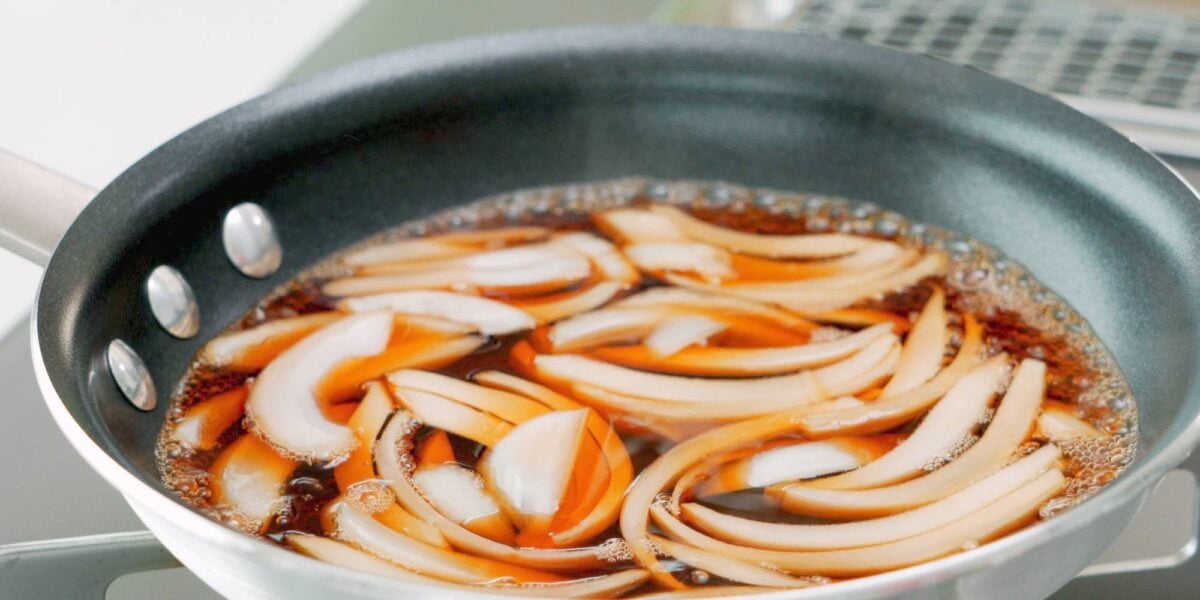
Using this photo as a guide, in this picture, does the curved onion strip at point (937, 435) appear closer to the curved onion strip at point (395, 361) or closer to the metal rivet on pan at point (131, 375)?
the curved onion strip at point (395, 361)

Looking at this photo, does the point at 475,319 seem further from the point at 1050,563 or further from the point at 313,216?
the point at 1050,563

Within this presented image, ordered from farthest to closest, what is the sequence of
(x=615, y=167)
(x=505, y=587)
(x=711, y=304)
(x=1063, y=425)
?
(x=615, y=167)
(x=711, y=304)
(x=1063, y=425)
(x=505, y=587)

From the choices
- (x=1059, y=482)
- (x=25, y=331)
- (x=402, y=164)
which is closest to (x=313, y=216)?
(x=402, y=164)

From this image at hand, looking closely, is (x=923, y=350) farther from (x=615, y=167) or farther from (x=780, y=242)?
(x=615, y=167)

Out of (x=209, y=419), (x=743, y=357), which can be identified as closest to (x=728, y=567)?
(x=743, y=357)

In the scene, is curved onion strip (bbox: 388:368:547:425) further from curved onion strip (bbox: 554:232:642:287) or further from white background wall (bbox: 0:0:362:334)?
white background wall (bbox: 0:0:362:334)

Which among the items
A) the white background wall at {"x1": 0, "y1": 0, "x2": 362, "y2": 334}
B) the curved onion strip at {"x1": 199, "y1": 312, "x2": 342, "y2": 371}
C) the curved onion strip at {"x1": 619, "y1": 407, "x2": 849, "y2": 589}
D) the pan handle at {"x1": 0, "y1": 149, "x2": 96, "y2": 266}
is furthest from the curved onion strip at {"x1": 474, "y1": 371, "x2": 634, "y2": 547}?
the white background wall at {"x1": 0, "y1": 0, "x2": 362, "y2": 334}

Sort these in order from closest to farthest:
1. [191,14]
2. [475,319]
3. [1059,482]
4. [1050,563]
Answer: [1050,563]
[1059,482]
[475,319]
[191,14]
